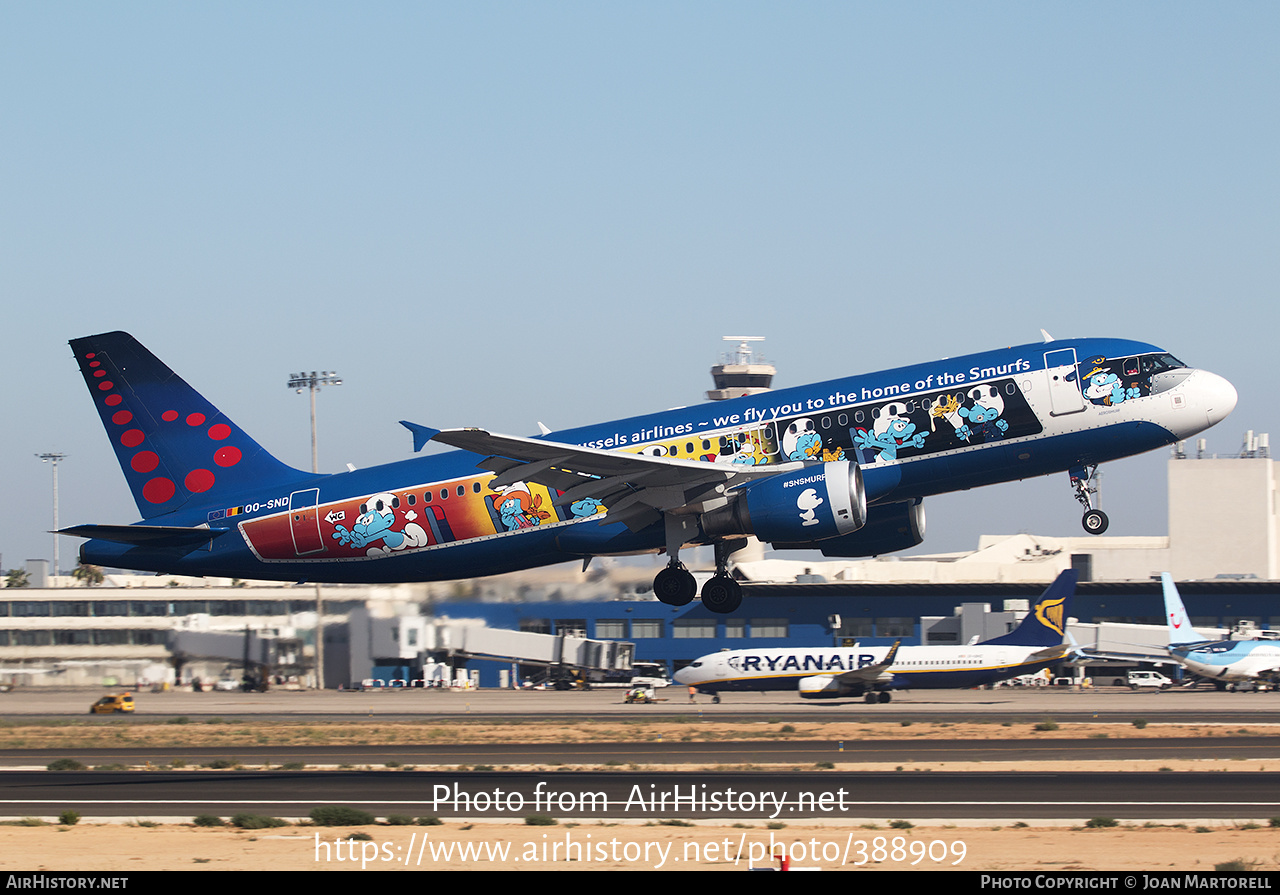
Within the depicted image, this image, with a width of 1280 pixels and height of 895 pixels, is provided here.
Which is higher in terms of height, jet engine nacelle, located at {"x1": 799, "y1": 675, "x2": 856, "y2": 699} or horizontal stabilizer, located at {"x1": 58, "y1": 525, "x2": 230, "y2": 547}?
horizontal stabilizer, located at {"x1": 58, "y1": 525, "x2": 230, "y2": 547}

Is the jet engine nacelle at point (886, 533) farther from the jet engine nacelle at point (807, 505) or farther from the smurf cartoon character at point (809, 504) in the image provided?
the smurf cartoon character at point (809, 504)

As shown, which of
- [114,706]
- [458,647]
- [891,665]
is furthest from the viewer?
[891,665]

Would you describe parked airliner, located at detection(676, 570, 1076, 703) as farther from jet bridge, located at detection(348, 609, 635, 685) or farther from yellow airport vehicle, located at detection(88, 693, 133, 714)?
yellow airport vehicle, located at detection(88, 693, 133, 714)

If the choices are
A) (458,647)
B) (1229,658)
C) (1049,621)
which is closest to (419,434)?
(458,647)

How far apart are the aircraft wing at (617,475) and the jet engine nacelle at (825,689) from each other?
36.5m

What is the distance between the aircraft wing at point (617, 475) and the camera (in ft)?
88.8

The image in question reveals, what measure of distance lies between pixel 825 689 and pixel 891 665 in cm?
362

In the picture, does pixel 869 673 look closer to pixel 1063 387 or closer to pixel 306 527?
pixel 1063 387

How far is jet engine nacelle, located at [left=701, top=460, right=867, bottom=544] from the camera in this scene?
28.0 m

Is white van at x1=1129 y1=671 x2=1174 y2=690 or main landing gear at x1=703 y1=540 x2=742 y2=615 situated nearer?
main landing gear at x1=703 y1=540 x2=742 y2=615

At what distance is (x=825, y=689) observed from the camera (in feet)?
210

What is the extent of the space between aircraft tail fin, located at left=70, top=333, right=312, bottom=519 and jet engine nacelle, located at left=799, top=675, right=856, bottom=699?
120 ft

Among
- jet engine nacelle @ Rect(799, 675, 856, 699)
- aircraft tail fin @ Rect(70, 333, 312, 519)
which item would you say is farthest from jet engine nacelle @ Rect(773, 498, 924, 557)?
jet engine nacelle @ Rect(799, 675, 856, 699)
